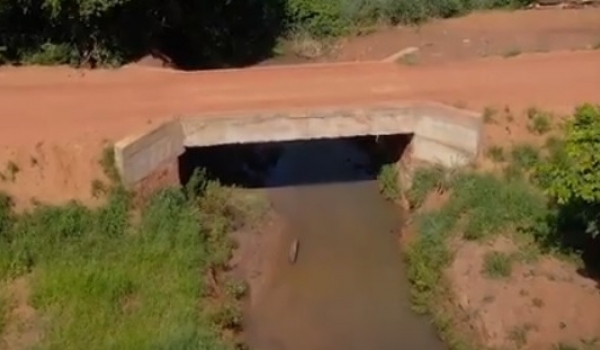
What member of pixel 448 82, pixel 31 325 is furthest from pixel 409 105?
pixel 31 325

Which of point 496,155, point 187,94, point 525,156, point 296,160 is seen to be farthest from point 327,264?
point 187,94

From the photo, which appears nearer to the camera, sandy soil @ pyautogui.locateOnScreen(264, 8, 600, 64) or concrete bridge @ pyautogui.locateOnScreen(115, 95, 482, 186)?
concrete bridge @ pyautogui.locateOnScreen(115, 95, 482, 186)

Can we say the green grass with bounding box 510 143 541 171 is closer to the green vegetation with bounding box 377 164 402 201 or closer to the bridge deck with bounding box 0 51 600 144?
the bridge deck with bounding box 0 51 600 144

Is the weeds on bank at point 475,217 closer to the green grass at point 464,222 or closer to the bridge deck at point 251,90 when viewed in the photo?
the green grass at point 464,222

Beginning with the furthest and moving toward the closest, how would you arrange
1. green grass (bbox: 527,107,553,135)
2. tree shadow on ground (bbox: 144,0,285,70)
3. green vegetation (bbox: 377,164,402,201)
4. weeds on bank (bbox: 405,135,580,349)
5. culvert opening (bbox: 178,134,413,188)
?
tree shadow on ground (bbox: 144,0,285,70) < culvert opening (bbox: 178,134,413,188) < green vegetation (bbox: 377,164,402,201) < green grass (bbox: 527,107,553,135) < weeds on bank (bbox: 405,135,580,349)

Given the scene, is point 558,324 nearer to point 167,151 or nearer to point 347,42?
point 167,151

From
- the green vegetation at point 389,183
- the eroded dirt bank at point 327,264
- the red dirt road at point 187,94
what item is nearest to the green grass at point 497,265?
the eroded dirt bank at point 327,264

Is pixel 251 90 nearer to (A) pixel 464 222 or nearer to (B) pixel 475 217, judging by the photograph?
(A) pixel 464 222

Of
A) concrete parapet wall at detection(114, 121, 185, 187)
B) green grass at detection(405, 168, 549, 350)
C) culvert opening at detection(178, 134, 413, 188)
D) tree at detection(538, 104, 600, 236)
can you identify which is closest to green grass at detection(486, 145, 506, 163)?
green grass at detection(405, 168, 549, 350)
